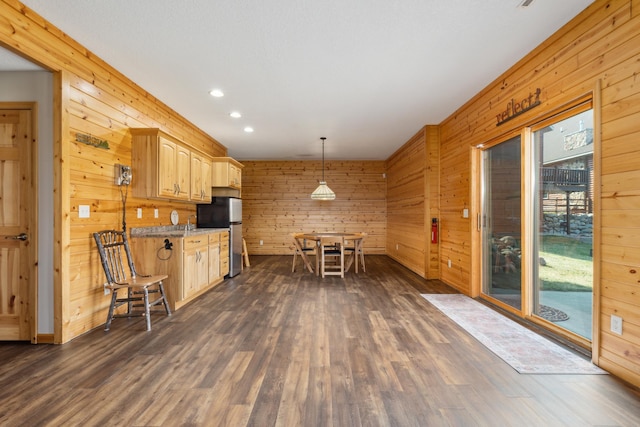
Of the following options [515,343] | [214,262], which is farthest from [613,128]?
[214,262]

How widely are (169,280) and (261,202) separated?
4896 millimetres

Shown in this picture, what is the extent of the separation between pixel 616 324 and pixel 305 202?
6.81m

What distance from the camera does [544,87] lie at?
2662mm

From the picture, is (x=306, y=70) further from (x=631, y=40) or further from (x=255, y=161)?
(x=255, y=161)

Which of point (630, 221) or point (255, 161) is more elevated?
point (255, 161)

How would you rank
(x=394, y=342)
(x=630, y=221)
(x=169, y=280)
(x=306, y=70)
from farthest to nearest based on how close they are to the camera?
(x=169, y=280) < (x=306, y=70) < (x=394, y=342) < (x=630, y=221)

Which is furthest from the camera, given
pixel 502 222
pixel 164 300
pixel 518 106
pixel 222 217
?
pixel 222 217

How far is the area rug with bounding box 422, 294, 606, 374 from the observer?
210 cm

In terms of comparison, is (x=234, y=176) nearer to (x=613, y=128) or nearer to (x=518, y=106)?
(x=518, y=106)

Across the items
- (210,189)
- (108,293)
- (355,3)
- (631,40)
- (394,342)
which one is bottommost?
(394,342)

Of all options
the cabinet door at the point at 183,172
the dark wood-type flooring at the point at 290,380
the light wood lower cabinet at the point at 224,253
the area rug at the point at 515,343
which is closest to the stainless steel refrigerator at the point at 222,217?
the light wood lower cabinet at the point at 224,253

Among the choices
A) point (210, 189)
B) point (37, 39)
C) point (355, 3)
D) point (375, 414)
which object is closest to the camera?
point (375, 414)

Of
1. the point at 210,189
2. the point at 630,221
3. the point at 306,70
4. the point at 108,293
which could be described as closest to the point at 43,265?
the point at 108,293

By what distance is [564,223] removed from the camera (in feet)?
8.56
